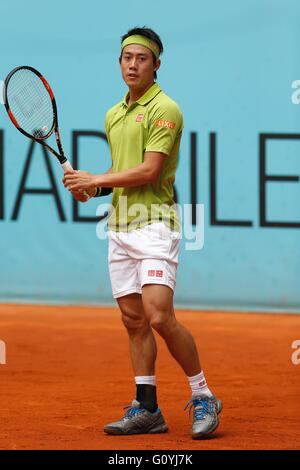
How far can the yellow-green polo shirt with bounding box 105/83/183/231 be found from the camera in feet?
16.0

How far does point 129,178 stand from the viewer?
4801 millimetres

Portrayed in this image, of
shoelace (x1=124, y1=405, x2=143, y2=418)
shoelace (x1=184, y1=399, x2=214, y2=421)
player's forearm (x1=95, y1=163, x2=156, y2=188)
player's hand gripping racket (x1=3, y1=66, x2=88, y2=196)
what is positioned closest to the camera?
player's forearm (x1=95, y1=163, x2=156, y2=188)

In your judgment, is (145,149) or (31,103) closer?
(145,149)

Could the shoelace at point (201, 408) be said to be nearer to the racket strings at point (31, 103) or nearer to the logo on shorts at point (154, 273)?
the logo on shorts at point (154, 273)

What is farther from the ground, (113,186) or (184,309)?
(113,186)

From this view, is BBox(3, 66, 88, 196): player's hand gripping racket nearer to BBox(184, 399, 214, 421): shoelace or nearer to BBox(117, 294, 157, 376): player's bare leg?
BBox(117, 294, 157, 376): player's bare leg

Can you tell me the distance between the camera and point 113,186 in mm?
4824

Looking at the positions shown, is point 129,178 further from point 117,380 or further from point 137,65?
point 117,380

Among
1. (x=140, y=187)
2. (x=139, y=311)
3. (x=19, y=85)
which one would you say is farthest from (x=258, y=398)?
(x=19, y=85)

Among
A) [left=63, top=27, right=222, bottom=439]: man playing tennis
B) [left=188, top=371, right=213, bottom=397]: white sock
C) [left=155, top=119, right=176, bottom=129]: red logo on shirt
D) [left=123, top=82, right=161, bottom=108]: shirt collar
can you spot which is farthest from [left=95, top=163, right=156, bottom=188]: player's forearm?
[left=188, top=371, right=213, bottom=397]: white sock

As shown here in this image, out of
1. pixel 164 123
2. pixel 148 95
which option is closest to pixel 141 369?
pixel 164 123

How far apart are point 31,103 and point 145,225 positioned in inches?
33.4

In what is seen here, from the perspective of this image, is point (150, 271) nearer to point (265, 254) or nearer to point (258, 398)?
point (258, 398)

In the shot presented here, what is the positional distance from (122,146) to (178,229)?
454mm
